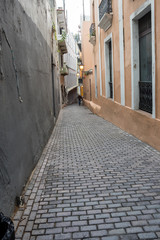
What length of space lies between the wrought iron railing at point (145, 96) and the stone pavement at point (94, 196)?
1.32 m

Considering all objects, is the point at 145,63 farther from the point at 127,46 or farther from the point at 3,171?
the point at 3,171

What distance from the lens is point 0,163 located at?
328 centimetres

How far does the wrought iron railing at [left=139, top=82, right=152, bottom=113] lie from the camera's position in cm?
765

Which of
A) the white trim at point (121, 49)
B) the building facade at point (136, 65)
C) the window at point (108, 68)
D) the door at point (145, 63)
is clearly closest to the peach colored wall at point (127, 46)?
the building facade at point (136, 65)

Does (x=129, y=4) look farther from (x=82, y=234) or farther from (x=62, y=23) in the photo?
(x=62, y=23)

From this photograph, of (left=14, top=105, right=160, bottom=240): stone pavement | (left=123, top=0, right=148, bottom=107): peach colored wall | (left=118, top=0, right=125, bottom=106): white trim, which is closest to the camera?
(left=14, top=105, right=160, bottom=240): stone pavement

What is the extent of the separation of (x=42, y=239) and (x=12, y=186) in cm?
95

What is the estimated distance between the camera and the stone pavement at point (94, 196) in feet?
10.6

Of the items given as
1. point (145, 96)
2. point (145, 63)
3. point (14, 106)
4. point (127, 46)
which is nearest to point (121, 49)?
point (127, 46)

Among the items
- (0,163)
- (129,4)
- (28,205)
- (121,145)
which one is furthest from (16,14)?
(129,4)

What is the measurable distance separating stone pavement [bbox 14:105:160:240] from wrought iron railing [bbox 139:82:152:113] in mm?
1321

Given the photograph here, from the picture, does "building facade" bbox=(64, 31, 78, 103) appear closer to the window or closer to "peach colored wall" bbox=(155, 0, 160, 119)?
the window

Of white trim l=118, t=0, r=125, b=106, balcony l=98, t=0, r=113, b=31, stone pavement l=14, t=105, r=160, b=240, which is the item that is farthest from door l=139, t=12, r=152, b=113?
balcony l=98, t=0, r=113, b=31

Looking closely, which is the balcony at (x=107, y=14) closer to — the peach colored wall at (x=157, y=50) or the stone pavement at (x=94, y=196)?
the peach colored wall at (x=157, y=50)
